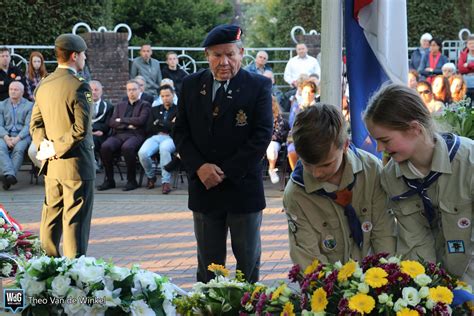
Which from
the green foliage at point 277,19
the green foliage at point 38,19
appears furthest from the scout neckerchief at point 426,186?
the green foliage at point 277,19

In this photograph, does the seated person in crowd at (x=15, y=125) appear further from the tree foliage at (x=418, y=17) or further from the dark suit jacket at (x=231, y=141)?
the tree foliage at (x=418, y=17)

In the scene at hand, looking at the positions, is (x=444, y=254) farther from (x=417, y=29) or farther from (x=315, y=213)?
(x=417, y=29)

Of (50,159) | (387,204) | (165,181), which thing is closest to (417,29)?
(165,181)

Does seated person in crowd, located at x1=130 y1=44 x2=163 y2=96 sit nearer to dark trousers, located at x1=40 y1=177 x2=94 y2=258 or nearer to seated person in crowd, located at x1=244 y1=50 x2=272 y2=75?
seated person in crowd, located at x1=244 y1=50 x2=272 y2=75

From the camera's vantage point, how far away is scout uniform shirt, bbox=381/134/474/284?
11.6ft

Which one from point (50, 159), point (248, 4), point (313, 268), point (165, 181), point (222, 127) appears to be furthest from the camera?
point (248, 4)

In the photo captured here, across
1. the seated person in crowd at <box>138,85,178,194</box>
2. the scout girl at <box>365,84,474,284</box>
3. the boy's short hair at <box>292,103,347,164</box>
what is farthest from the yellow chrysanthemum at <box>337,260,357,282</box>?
the seated person in crowd at <box>138,85,178,194</box>

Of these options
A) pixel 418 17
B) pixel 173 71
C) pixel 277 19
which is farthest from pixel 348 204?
pixel 277 19

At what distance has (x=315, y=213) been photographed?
12.3 ft

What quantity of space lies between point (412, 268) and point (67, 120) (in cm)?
441

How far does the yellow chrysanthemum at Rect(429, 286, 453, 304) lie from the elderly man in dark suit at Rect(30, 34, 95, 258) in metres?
4.39

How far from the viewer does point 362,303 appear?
2820 mm

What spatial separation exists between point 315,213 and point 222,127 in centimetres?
173

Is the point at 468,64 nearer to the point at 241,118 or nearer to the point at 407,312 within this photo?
the point at 241,118
